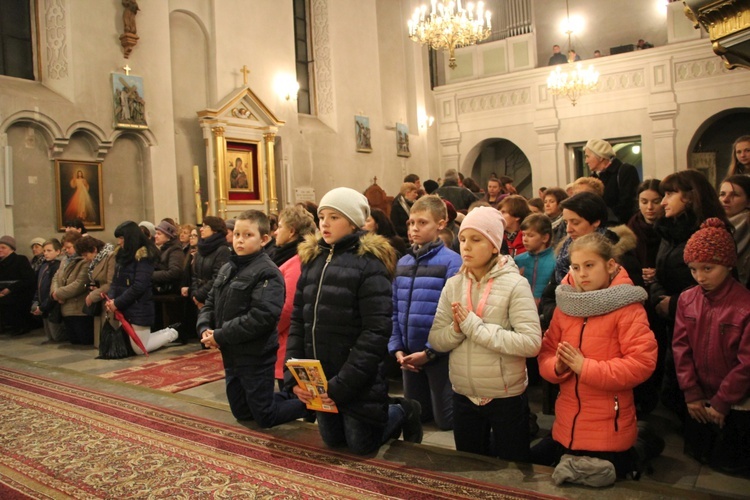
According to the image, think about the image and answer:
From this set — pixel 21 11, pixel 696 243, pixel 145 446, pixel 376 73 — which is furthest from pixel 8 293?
pixel 376 73

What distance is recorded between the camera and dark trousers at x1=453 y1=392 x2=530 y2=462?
3090 mm

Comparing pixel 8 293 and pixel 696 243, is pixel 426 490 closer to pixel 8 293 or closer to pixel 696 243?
pixel 696 243

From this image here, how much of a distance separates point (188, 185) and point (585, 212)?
923 cm

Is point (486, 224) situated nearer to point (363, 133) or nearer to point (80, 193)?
point (80, 193)

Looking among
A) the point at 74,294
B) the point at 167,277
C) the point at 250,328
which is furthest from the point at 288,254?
the point at 74,294

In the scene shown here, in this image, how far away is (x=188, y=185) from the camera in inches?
456

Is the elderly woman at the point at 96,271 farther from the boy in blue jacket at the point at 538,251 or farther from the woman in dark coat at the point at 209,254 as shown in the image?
the boy in blue jacket at the point at 538,251

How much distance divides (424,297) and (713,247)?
1.68 metres

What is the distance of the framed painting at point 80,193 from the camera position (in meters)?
9.59

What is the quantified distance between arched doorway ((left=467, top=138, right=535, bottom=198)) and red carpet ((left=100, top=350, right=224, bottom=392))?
1353 cm

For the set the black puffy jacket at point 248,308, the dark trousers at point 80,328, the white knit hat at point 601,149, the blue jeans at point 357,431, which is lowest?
the blue jeans at point 357,431

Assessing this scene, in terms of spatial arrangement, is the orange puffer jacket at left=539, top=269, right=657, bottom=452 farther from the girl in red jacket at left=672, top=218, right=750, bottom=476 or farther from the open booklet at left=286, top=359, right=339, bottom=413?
the open booklet at left=286, top=359, right=339, bottom=413

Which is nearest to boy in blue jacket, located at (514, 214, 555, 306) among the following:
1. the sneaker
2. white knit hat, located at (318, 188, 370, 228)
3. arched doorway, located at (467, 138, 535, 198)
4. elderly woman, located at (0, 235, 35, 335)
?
the sneaker

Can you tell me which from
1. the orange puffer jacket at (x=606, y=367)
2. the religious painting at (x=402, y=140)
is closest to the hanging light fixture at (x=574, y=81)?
the religious painting at (x=402, y=140)
